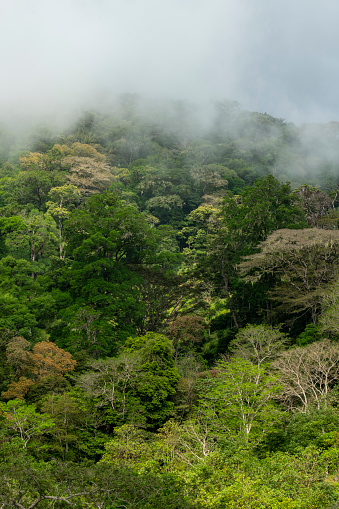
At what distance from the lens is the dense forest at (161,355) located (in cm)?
884

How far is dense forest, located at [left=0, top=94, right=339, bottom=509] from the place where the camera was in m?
8.84

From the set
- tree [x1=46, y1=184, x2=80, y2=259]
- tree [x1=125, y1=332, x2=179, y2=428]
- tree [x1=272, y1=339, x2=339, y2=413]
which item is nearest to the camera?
tree [x1=272, y1=339, x2=339, y2=413]

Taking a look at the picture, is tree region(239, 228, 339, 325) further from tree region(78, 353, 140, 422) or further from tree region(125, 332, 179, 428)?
tree region(78, 353, 140, 422)

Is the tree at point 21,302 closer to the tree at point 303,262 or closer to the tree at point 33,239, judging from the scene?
the tree at point 33,239

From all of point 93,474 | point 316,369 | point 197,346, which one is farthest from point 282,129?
point 93,474

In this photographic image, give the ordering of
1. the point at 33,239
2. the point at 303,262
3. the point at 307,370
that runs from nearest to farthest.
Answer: the point at 307,370
the point at 303,262
the point at 33,239

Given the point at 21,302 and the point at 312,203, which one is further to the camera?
the point at 312,203

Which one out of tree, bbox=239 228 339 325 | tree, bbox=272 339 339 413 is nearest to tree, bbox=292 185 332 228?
tree, bbox=239 228 339 325

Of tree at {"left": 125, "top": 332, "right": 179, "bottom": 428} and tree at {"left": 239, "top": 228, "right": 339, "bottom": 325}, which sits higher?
tree at {"left": 239, "top": 228, "right": 339, "bottom": 325}

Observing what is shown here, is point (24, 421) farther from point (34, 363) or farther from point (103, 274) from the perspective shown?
point (103, 274)

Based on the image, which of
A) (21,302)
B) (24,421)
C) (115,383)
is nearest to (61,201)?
(21,302)

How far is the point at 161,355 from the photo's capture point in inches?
724

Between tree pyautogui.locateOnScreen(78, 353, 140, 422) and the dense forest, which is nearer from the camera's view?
the dense forest

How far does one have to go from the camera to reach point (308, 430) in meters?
11.6
